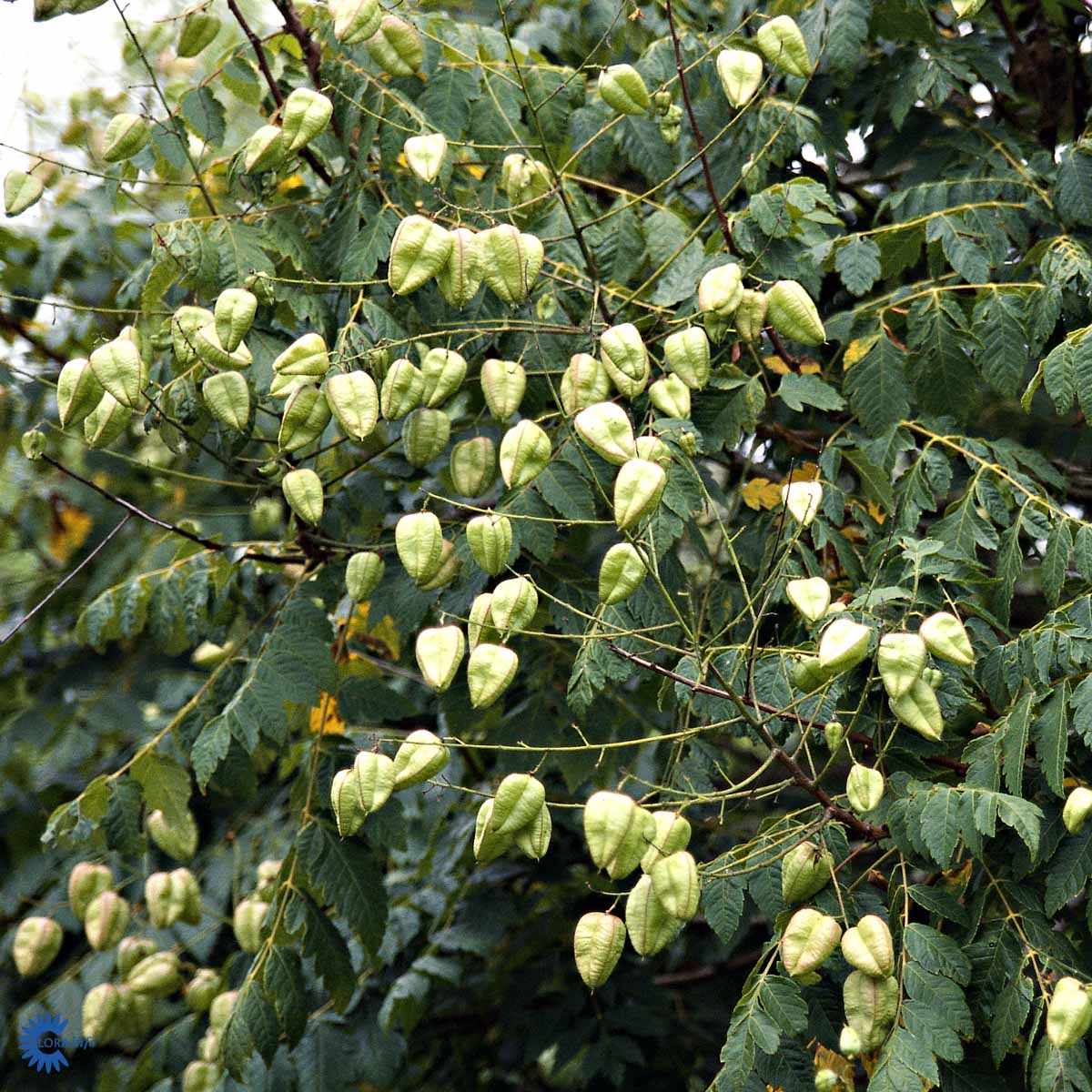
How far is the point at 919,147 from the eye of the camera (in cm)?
271

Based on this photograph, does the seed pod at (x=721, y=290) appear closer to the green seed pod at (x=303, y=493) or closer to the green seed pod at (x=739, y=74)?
the green seed pod at (x=739, y=74)

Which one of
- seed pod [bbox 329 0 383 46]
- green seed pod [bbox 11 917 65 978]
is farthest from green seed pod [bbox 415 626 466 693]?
green seed pod [bbox 11 917 65 978]

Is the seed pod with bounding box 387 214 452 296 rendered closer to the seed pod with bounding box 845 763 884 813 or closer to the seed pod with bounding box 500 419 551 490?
the seed pod with bounding box 500 419 551 490

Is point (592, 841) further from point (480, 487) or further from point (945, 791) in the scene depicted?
point (480, 487)

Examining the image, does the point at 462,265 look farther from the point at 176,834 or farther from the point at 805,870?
the point at 176,834

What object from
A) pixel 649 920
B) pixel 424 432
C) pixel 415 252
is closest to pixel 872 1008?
pixel 649 920

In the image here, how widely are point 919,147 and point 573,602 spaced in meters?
1.28

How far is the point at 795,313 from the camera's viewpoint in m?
2.01

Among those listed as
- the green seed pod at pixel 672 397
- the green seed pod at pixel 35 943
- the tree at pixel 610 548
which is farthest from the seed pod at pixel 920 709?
the green seed pod at pixel 35 943

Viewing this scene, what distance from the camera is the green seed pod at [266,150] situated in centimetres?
219

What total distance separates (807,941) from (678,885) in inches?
8.1

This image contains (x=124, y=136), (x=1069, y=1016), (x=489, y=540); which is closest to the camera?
(x=1069, y=1016)

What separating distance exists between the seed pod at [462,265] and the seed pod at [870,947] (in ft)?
3.55

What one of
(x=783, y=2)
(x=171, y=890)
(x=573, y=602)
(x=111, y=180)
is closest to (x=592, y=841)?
(x=573, y=602)
